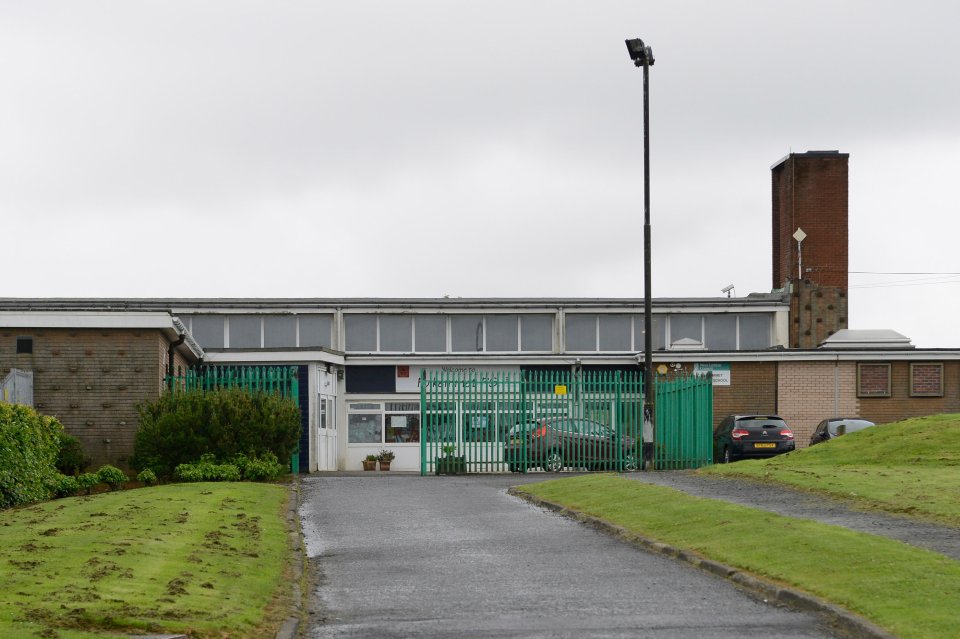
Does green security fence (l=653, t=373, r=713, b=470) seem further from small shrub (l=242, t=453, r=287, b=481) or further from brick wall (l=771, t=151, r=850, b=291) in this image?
brick wall (l=771, t=151, r=850, b=291)

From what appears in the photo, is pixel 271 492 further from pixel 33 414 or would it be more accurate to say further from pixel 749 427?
pixel 749 427

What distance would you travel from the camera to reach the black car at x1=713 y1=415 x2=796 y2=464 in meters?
34.4

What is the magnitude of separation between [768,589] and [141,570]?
16.6 feet

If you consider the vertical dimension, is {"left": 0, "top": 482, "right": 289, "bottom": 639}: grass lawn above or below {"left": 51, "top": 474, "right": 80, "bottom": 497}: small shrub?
above

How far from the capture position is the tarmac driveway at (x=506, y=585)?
9.54m

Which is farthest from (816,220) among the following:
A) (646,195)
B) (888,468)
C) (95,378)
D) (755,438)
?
(95,378)

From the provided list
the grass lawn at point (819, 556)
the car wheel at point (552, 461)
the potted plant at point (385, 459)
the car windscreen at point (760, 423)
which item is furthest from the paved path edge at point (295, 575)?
the potted plant at point (385, 459)

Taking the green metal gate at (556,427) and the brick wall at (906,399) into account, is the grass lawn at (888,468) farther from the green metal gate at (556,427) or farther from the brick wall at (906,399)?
the brick wall at (906,399)

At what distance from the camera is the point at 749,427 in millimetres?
34625

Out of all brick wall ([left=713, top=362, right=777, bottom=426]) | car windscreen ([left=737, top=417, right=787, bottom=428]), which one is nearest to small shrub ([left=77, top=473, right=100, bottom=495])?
car windscreen ([left=737, top=417, right=787, bottom=428])

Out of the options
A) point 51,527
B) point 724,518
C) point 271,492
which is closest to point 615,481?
point 271,492

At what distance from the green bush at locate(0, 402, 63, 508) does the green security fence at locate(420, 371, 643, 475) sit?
471 inches

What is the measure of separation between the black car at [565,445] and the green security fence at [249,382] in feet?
17.2

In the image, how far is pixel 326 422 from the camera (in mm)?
35562
